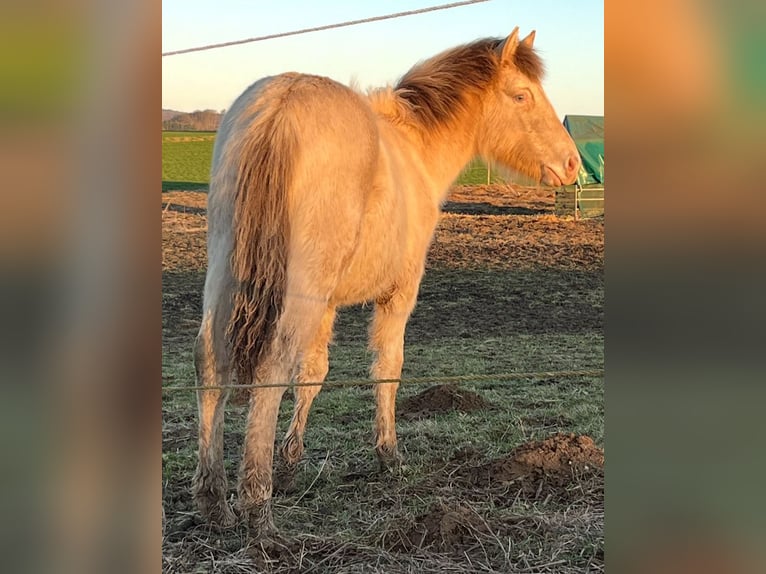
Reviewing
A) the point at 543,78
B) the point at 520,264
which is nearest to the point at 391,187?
the point at 543,78

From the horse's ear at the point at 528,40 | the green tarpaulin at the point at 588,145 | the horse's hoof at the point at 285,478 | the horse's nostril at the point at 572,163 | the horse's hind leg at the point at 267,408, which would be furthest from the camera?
the green tarpaulin at the point at 588,145

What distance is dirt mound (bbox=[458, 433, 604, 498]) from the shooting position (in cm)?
360

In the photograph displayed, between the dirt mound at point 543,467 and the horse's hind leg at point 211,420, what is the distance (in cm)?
128

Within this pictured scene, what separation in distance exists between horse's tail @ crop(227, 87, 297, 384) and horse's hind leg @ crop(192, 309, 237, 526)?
80mm

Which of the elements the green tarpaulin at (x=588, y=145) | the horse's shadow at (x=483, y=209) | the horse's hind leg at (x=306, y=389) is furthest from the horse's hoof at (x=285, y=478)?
the horse's shadow at (x=483, y=209)

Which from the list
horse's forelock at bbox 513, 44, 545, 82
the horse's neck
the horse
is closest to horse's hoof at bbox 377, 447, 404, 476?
the horse

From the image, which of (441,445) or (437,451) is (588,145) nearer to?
(441,445)

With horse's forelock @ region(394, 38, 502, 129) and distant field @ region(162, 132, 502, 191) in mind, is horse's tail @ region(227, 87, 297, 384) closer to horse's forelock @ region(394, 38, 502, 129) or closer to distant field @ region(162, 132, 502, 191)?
horse's forelock @ region(394, 38, 502, 129)

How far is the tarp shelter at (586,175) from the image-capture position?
11789mm

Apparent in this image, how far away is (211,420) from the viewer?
292 cm

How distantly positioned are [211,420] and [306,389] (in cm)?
101

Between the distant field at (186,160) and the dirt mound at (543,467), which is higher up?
the distant field at (186,160)

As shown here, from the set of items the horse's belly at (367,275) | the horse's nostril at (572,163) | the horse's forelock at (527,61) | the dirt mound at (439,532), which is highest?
the horse's forelock at (527,61)

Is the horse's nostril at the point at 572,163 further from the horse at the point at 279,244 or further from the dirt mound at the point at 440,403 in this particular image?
the dirt mound at the point at 440,403
